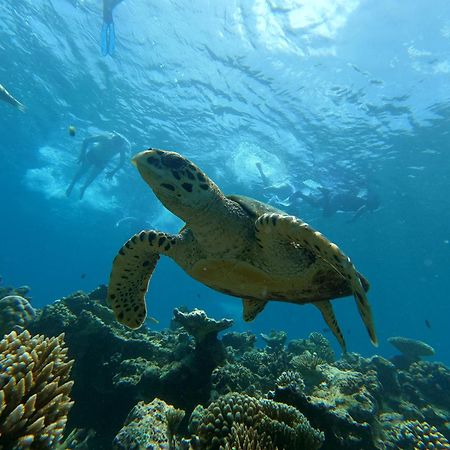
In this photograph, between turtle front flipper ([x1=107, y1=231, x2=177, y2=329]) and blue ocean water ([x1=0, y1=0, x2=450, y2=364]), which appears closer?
turtle front flipper ([x1=107, y1=231, x2=177, y2=329])

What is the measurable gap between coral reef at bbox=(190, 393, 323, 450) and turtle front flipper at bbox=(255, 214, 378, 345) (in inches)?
48.4

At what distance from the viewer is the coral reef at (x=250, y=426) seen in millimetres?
3074

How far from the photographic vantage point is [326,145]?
19.1 metres

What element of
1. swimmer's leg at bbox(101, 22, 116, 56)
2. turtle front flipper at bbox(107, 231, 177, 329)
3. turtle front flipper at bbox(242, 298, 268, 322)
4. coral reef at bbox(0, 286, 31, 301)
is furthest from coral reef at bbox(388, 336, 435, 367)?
swimmer's leg at bbox(101, 22, 116, 56)

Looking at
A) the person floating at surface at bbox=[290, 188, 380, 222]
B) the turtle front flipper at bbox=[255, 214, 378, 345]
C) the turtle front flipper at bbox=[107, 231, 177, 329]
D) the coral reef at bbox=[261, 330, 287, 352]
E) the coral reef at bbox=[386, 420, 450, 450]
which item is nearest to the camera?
the turtle front flipper at bbox=[255, 214, 378, 345]

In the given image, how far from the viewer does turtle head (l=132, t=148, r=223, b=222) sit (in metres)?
3.35

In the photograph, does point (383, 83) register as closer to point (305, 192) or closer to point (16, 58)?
point (305, 192)

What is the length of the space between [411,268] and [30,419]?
1539 inches

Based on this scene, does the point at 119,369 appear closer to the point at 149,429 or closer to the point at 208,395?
the point at 208,395

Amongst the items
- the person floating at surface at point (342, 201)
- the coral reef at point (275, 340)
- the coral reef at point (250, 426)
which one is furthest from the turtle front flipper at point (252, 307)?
the person floating at surface at point (342, 201)

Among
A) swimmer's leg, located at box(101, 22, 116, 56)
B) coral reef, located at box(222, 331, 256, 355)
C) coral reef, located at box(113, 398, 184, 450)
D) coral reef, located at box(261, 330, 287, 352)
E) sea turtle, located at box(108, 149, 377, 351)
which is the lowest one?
coral reef, located at box(113, 398, 184, 450)

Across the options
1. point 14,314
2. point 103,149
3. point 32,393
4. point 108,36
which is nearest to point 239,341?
point 14,314

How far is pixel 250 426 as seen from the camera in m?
3.24

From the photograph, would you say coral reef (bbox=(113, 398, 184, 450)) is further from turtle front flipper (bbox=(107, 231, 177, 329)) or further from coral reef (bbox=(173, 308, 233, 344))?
coral reef (bbox=(173, 308, 233, 344))
